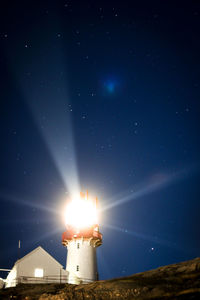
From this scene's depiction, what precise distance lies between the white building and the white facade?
241cm

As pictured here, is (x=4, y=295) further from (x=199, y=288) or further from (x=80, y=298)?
(x=199, y=288)

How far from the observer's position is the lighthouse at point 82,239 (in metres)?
35.7

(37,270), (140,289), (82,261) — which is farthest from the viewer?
(82,261)

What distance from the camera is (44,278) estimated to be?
103 ft

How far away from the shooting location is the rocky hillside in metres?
16.2

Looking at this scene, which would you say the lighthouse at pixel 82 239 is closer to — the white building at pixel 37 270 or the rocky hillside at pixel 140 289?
the white building at pixel 37 270

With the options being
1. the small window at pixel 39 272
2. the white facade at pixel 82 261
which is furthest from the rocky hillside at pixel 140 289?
the white facade at pixel 82 261

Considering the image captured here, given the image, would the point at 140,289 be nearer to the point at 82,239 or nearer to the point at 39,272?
the point at 39,272

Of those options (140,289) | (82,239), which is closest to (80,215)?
(82,239)

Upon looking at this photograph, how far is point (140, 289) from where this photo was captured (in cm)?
1773

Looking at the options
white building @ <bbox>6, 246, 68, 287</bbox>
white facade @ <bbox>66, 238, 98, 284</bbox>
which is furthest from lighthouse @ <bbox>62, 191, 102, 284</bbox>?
white building @ <bbox>6, 246, 68, 287</bbox>

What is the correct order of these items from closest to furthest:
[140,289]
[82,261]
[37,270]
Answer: [140,289] → [37,270] → [82,261]

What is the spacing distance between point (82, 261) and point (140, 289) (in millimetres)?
20216

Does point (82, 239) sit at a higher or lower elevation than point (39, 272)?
higher
